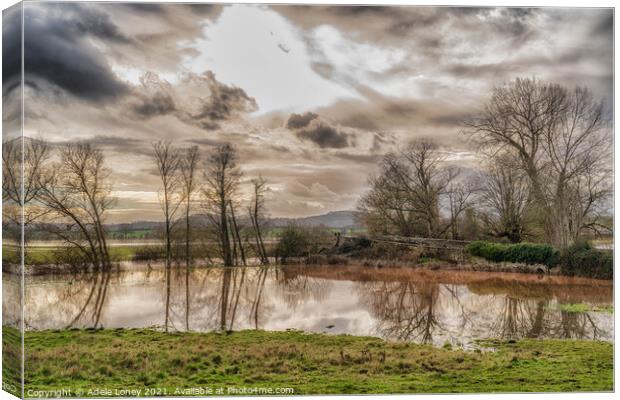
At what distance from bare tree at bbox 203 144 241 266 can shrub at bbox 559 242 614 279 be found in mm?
5042

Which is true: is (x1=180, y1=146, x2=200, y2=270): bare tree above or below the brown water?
above

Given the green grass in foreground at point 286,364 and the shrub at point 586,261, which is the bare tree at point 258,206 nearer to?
the green grass in foreground at point 286,364

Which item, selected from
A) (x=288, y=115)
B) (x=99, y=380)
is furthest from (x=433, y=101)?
(x=99, y=380)

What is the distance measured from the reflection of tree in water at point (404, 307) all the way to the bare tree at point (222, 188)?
2125mm

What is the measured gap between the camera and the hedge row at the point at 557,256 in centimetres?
1144

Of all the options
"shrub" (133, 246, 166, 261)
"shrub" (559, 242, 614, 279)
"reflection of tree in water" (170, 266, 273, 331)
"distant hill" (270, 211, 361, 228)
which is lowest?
"reflection of tree in water" (170, 266, 273, 331)

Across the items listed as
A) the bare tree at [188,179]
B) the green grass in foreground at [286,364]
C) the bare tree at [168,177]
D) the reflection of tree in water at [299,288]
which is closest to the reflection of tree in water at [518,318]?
the green grass in foreground at [286,364]

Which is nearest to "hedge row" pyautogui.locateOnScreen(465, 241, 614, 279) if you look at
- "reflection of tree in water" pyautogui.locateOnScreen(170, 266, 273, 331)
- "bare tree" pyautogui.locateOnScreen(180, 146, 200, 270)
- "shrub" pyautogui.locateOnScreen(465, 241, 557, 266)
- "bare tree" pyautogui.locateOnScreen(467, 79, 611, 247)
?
"shrub" pyautogui.locateOnScreen(465, 241, 557, 266)

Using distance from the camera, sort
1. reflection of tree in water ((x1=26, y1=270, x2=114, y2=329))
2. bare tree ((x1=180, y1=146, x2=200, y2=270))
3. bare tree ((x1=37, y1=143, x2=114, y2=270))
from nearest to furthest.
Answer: reflection of tree in water ((x1=26, y1=270, x2=114, y2=329)) < bare tree ((x1=37, y1=143, x2=114, y2=270)) < bare tree ((x1=180, y1=146, x2=200, y2=270))

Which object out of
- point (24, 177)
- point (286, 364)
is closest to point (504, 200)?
point (286, 364)

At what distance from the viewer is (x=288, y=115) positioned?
35.3 feet

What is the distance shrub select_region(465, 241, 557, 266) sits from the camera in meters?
11.5

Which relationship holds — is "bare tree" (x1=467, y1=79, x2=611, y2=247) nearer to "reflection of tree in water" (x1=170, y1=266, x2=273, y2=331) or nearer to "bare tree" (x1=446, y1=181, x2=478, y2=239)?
"bare tree" (x1=446, y1=181, x2=478, y2=239)

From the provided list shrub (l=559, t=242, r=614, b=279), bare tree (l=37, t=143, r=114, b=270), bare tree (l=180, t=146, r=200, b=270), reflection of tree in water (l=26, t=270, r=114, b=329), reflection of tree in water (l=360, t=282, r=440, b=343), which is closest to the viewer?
reflection of tree in water (l=26, t=270, r=114, b=329)
